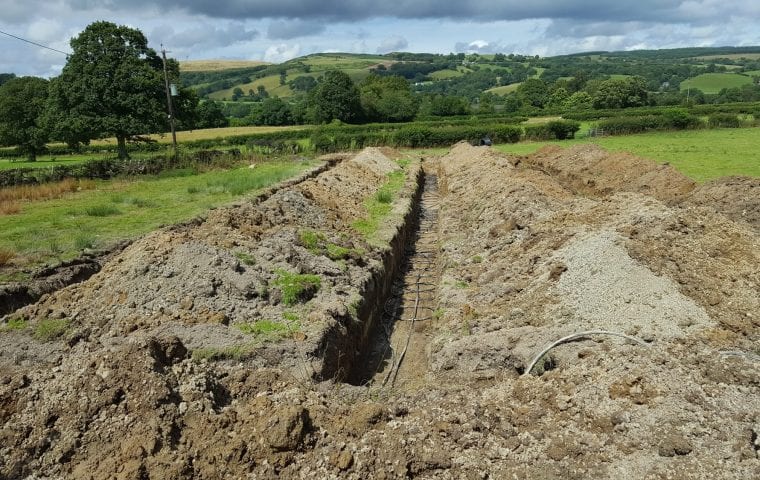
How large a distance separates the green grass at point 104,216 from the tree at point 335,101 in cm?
5015

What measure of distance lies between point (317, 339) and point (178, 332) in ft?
7.35

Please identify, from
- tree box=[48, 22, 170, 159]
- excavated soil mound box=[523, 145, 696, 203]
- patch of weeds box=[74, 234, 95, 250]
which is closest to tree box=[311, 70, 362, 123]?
tree box=[48, 22, 170, 159]

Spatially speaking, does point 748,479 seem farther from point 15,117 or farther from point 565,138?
point 15,117

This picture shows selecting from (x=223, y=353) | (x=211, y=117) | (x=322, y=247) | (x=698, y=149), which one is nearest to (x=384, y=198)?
(x=322, y=247)

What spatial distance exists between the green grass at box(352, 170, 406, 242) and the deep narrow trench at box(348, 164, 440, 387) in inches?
53.7

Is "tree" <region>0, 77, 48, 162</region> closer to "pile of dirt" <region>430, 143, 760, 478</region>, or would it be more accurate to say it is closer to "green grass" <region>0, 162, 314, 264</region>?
"green grass" <region>0, 162, 314, 264</region>

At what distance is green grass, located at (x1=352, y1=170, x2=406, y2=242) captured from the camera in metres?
16.5

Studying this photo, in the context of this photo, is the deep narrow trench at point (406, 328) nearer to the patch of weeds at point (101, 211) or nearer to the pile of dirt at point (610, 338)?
the pile of dirt at point (610, 338)

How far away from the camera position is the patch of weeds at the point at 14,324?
29.8 ft

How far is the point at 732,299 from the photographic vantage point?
28.4 feet

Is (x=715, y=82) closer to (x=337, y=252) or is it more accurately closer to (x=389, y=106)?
(x=389, y=106)

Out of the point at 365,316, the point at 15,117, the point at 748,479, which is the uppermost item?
the point at 15,117

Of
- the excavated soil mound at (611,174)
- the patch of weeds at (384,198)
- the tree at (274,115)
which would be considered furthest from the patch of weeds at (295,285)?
the tree at (274,115)

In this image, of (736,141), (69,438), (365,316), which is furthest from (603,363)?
(736,141)
